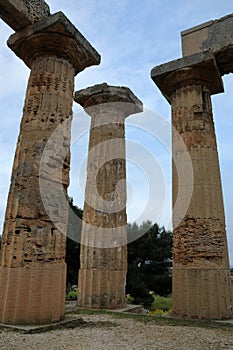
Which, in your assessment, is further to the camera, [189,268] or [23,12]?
[189,268]

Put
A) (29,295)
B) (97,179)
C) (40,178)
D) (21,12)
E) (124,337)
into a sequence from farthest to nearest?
(97,179), (21,12), (40,178), (29,295), (124,337)

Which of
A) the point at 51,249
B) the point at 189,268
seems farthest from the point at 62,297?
the point at 189,268

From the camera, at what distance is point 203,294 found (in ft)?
23.8

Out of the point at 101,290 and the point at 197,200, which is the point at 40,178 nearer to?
the point at 197,200

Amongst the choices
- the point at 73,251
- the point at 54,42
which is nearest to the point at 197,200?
the point at 54,42

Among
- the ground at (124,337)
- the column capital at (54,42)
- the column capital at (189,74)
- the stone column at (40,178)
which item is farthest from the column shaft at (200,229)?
the column capital at (54,42)

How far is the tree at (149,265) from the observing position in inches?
626

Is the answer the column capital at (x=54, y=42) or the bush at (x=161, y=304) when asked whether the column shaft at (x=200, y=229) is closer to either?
the column capital at (x=54, y=42)

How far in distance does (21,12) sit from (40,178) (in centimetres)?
367

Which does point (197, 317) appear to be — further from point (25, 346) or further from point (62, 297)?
point (25, 346)

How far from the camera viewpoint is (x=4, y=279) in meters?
5.91

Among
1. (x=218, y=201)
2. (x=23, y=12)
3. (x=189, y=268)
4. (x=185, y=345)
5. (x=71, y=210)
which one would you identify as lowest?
(x=185, y=345)

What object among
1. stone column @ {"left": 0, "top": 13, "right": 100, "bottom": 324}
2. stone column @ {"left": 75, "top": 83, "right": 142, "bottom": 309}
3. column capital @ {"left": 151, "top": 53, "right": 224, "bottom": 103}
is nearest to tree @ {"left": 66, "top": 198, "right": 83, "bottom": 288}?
stone column @ {"left": 75, "top": 83, "right": 142, "bottom": 309}

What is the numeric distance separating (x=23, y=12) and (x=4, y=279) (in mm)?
5548
